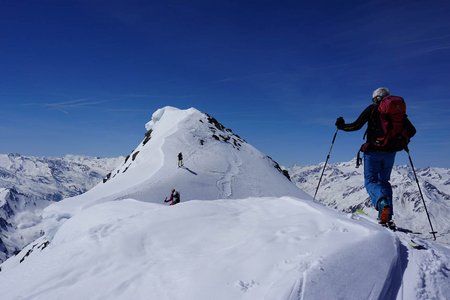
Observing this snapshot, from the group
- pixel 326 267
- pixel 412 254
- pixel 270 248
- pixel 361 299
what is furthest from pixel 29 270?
pixel 412 254

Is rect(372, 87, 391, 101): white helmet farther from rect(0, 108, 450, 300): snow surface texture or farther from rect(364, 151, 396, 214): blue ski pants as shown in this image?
rect(0, 108, 450, 300): snow surface texture

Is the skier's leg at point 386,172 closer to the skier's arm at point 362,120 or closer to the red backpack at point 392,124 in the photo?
the red backpack at point 392,124

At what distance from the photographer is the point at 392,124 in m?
8.70

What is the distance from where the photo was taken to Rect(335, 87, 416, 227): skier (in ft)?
29.2

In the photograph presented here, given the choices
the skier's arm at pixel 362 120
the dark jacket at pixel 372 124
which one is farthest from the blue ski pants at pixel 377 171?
the skier's arm at pixel 362 120

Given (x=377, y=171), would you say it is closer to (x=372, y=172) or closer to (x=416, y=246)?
(x=372, y=172)

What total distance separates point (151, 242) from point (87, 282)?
1.59 m

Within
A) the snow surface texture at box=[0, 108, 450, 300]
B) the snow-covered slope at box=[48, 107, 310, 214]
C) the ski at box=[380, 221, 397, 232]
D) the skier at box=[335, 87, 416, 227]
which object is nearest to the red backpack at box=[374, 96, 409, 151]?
the skier at box=[335, 87, 416, 227]

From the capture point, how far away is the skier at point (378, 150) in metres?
8.91

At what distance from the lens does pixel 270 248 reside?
6734mm

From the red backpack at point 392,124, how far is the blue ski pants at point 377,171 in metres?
0.28

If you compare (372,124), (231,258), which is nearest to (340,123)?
(372,124)

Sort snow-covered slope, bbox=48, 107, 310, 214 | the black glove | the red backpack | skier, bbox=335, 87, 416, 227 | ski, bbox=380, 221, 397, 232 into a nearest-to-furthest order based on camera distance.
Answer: ski, bbox=380, 221, 397, 232
the red backpack
skier, bbox=335, 87, 416, 227
the black glove
snow-covered slope, bbox=48, 107, 310, 214

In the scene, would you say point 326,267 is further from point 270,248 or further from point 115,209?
point 115,209
